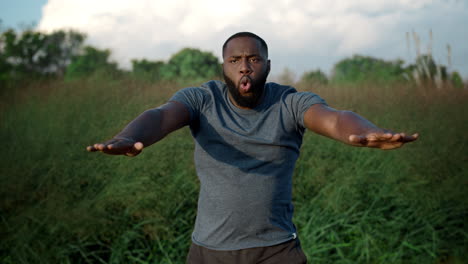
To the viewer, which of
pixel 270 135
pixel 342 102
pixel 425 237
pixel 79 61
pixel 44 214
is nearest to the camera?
pixel 270 135

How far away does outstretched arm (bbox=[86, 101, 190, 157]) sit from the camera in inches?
58.1

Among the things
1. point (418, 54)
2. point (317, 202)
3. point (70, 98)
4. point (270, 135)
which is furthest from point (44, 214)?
point (418, 54)

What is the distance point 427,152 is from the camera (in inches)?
198

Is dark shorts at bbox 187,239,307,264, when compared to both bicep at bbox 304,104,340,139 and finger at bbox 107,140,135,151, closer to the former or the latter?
bicep at bbox 304,104,340,139

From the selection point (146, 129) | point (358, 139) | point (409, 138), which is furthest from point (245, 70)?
point (409, 138)

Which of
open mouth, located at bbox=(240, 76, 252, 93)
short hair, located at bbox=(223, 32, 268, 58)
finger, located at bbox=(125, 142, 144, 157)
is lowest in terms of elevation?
finger, located at bbox=(125, 142, 144, 157)

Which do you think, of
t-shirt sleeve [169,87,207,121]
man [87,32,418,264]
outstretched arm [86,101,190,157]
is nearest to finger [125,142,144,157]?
outstretched arm [86,101,190,157]

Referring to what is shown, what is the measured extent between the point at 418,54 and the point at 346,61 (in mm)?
16719

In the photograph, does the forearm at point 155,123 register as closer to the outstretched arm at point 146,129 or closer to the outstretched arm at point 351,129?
the outstretched arm at point 146,129

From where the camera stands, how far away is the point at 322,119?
68.8 inches

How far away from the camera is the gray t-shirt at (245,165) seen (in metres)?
1.82

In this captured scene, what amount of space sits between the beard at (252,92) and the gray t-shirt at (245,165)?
0.03m

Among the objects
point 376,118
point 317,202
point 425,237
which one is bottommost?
point 425,237

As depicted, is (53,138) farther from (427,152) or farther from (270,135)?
(427,152)
